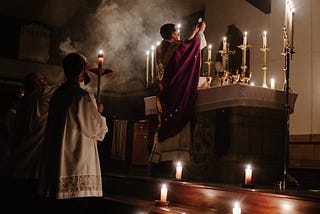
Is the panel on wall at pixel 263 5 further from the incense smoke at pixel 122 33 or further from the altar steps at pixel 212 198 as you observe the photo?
the altar steps at pixel 212 198

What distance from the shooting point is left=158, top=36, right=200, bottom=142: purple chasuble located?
5137 millimetres

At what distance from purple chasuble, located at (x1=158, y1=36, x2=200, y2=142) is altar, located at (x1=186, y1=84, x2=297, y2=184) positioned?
6.7 inches

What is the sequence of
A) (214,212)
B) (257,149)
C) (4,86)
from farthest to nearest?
(4,86) < (257,149) < (214,212)

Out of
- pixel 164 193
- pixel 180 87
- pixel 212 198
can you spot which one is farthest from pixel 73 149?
pixel 180 87

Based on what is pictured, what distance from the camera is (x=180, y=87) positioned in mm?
5168

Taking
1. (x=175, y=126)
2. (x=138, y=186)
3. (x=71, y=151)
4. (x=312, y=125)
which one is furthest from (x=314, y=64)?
(x=71, y=151)

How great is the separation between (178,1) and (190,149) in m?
5.06

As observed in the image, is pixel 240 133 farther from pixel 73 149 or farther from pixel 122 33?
pixel 122 33

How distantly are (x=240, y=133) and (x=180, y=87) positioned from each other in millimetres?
981

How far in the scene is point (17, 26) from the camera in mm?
10867

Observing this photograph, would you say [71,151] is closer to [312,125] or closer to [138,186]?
[138,186]

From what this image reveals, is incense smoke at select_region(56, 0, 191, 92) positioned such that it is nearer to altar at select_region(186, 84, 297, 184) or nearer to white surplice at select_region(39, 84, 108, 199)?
altar at select_region(186, 84, 297, 184)

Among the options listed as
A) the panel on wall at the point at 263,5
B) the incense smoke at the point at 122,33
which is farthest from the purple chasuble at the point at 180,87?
the incense smoke at the point at 122,33

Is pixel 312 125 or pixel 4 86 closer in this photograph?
pixel 312 125
